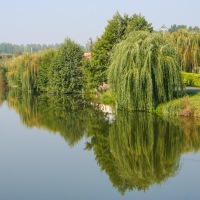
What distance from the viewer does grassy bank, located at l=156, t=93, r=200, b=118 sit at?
25.0 metres

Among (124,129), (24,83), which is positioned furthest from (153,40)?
(24,83)

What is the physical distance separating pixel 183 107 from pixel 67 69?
25284 mm

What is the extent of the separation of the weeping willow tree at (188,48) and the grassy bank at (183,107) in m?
13.4

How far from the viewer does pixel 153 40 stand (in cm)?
2788

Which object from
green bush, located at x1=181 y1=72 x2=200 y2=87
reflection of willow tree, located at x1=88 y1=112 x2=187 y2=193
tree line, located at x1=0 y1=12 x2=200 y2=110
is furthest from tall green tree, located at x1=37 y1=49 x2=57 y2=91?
reflection of willow tree, located at x1=88 y1=112 x2=187 y2=193

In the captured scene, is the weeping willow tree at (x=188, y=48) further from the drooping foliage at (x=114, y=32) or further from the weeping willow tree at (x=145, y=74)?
the weeping willow tree at (x=145, y=74)

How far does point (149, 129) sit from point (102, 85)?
18078 mm

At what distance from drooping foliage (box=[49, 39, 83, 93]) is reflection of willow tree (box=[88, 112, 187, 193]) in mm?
24636

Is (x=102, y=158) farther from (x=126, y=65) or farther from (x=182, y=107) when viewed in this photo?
(x=126, y=65)

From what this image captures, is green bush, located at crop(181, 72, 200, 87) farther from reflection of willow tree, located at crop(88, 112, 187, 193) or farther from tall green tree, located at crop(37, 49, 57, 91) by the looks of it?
tall green tree, located at crop(37, 49, 57, 91)

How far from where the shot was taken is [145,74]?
26.5m

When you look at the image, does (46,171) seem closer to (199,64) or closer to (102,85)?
(102,85)

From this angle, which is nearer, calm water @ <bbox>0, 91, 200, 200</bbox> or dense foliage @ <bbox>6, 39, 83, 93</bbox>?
calm water @ <bbox>0, 91, 200, 200</bbox>

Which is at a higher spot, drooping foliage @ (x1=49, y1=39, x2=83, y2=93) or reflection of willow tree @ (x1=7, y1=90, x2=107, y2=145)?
drooping foliage @ (x1=49, y1=39, x2=83, y2=93)
